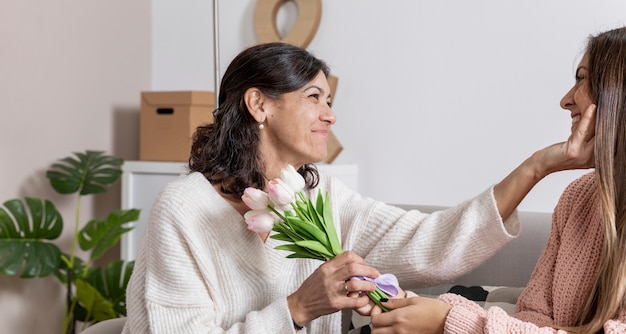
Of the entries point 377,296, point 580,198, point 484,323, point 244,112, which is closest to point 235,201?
point 244,112

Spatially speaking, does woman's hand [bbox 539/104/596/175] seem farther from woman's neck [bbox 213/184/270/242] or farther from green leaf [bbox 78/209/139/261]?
green leaf [bbox 78/209/139/261]

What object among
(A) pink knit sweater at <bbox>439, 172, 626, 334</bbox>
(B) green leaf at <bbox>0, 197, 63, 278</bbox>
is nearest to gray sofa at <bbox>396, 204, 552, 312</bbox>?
(A) pink knit sweater at <bbox>439, 172, 626, 334</bbox>

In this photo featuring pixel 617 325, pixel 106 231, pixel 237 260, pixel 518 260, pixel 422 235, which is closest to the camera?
pixel 617 325

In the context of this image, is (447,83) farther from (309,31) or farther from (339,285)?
(339,285)

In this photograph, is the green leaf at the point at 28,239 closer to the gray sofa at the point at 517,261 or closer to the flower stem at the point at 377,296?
the gray sofa at the point at 517,261

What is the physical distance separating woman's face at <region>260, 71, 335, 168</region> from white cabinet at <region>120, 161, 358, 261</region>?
1531 mm

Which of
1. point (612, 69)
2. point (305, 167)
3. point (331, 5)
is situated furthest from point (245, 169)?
point (331, 5)

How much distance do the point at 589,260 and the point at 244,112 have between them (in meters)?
0.81

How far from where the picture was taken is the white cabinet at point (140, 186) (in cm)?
344

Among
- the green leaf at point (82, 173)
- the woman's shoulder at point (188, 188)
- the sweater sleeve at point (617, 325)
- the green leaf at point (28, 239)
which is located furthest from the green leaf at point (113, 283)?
the sweater sleeve at point (617, 325)

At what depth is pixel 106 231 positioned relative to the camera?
325cm

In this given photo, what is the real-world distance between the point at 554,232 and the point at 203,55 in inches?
94.4

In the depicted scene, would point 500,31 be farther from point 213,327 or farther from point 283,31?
point 213,327

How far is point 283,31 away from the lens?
363 cm
